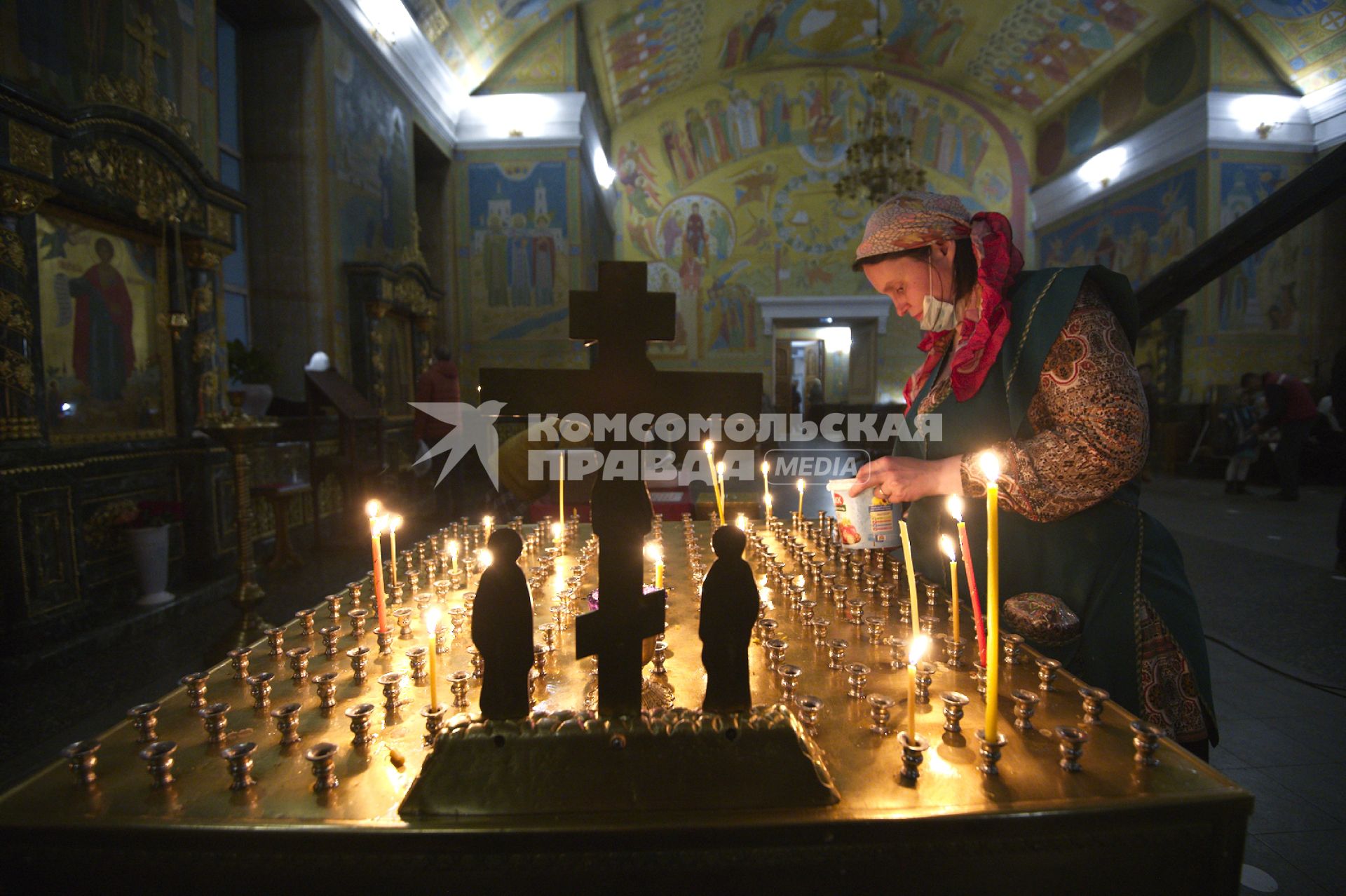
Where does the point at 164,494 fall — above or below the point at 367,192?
below

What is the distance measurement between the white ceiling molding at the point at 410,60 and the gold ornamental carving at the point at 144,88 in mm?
3554

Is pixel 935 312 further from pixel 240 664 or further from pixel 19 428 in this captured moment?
pixel 19 428

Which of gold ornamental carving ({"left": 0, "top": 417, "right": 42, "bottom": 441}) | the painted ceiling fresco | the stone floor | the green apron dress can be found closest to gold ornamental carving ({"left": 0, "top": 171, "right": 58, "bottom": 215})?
gold ornamental carving ({"left": 0, "top": 417, "right": 42, "bottom": 441})

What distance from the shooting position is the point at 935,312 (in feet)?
5.72

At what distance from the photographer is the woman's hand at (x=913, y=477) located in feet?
5.06

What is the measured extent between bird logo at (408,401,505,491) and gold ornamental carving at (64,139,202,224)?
302 cm

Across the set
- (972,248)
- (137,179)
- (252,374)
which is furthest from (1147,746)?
(252,374)

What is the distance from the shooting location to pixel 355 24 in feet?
A: 26.2

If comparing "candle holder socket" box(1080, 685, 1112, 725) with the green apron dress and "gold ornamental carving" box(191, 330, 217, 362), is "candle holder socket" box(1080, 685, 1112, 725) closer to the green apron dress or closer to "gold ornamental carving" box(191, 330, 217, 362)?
the green apron dress

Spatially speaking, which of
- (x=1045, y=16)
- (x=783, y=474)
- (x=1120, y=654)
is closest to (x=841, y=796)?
(x=1120, y=654)

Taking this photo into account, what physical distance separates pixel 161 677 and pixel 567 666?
10.9 ft

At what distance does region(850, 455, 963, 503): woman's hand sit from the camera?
1541mm

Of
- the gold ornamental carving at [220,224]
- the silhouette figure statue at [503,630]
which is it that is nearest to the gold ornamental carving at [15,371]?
the gold ornamental carving at [220,224]

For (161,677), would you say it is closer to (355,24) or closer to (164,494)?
(164,494)
